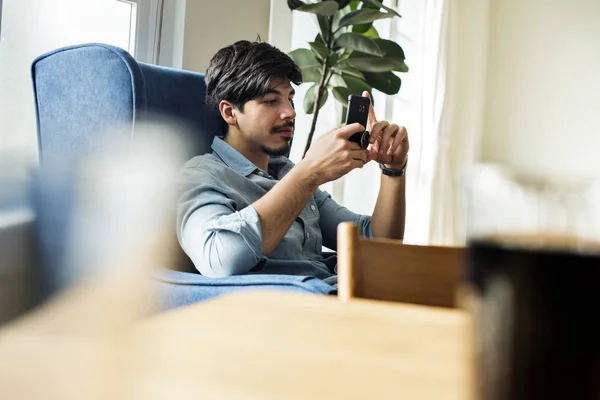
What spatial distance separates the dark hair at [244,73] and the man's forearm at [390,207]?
388 mm

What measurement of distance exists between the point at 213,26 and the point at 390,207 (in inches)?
41.3

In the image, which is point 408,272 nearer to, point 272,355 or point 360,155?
point 272,355

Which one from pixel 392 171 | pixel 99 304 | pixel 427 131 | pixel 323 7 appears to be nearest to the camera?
pixel 99 304

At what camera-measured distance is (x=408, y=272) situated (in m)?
0.88

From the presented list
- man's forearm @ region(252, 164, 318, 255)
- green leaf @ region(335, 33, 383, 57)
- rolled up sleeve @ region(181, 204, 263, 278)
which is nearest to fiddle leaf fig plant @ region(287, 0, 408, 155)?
green leaf @ region(335, 33, 383, 57)

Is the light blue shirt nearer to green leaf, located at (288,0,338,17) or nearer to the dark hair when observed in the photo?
the dark hair

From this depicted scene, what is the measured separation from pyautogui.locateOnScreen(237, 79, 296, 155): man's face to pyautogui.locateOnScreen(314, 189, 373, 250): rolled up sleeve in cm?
25

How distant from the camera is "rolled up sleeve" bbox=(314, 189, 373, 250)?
2006 millimetres

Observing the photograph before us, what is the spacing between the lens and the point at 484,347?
23cm

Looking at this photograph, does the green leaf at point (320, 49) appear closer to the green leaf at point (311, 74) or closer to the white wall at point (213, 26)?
the green leaf at point (311, 74)

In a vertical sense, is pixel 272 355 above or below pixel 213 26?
below

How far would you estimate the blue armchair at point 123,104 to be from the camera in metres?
1.33

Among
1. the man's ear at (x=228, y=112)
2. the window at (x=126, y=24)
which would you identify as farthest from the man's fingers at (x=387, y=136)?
the window at (x=126, y=24)

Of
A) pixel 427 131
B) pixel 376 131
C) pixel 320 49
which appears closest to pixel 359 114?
pixel 376 131
